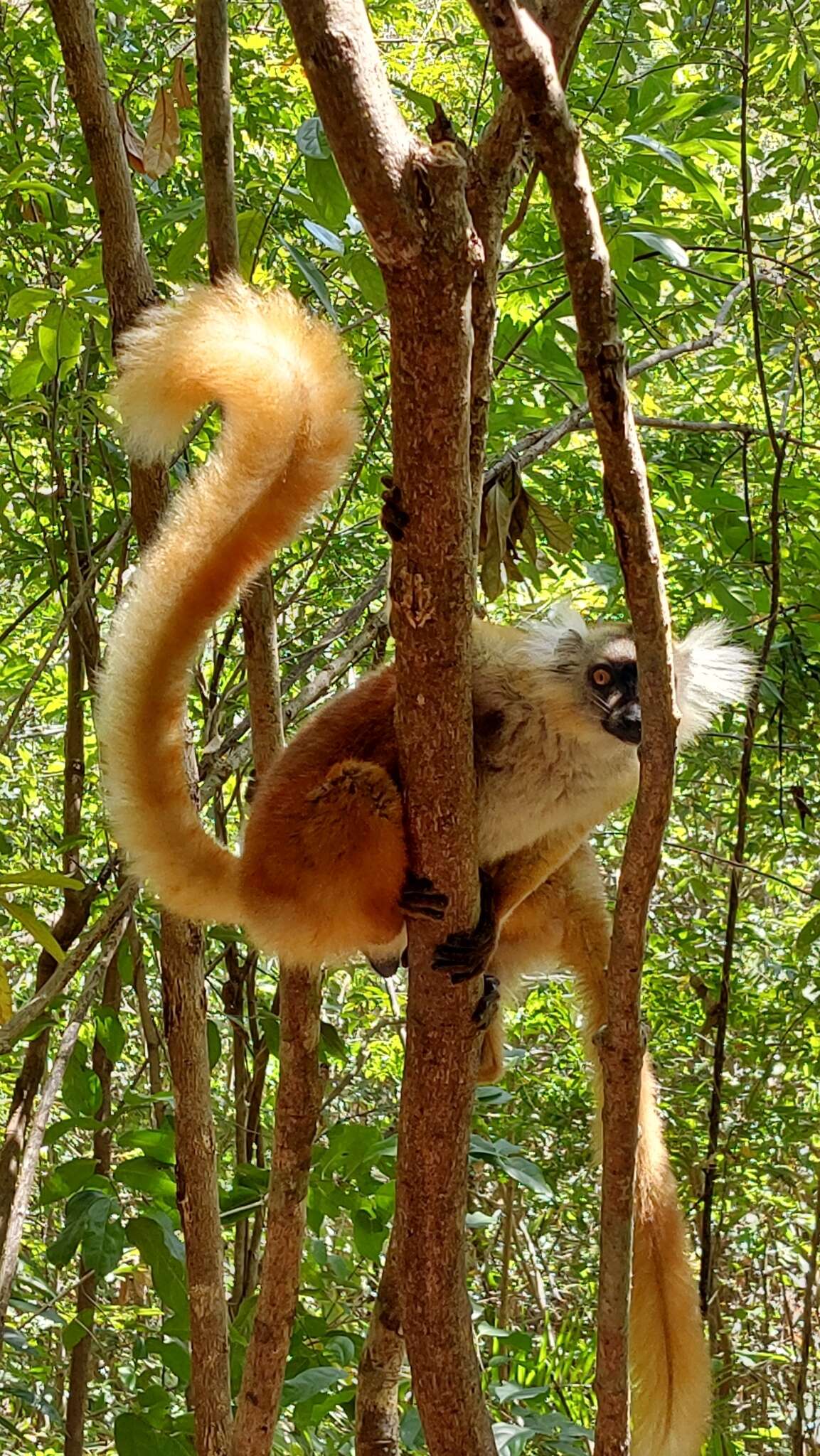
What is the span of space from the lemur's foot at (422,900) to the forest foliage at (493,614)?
2.21 feet

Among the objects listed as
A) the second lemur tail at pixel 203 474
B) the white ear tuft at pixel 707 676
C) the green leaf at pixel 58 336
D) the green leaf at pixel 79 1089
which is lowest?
the green leaf at pixel 79 1089

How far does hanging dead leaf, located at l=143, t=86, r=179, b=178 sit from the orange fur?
7.17ft

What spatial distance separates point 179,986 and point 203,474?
3.69 feet

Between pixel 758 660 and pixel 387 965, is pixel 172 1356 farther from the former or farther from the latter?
pixel 758 660

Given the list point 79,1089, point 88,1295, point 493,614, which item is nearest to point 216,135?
point 79,1089

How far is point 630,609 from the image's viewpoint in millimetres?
1849

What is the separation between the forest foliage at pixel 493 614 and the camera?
3.20 m

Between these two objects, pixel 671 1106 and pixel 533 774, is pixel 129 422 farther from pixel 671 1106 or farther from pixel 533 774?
pixel 671 1106

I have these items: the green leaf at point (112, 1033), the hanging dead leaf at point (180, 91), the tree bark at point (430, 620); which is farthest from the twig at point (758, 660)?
the green leaf at point (112, 1033)

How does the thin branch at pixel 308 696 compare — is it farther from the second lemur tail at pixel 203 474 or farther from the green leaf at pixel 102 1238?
the green leaf at pixel 102 1238

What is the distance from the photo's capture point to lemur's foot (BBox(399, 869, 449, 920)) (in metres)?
2.34

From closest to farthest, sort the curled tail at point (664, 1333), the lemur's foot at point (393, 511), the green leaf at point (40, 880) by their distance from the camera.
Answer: the lemur's foot at point (393, 511) → the green leaf at point (40, 880) → the curled tail at point (664, 1333)

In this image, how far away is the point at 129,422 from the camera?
211 centimetres

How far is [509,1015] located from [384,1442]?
2.47 m
